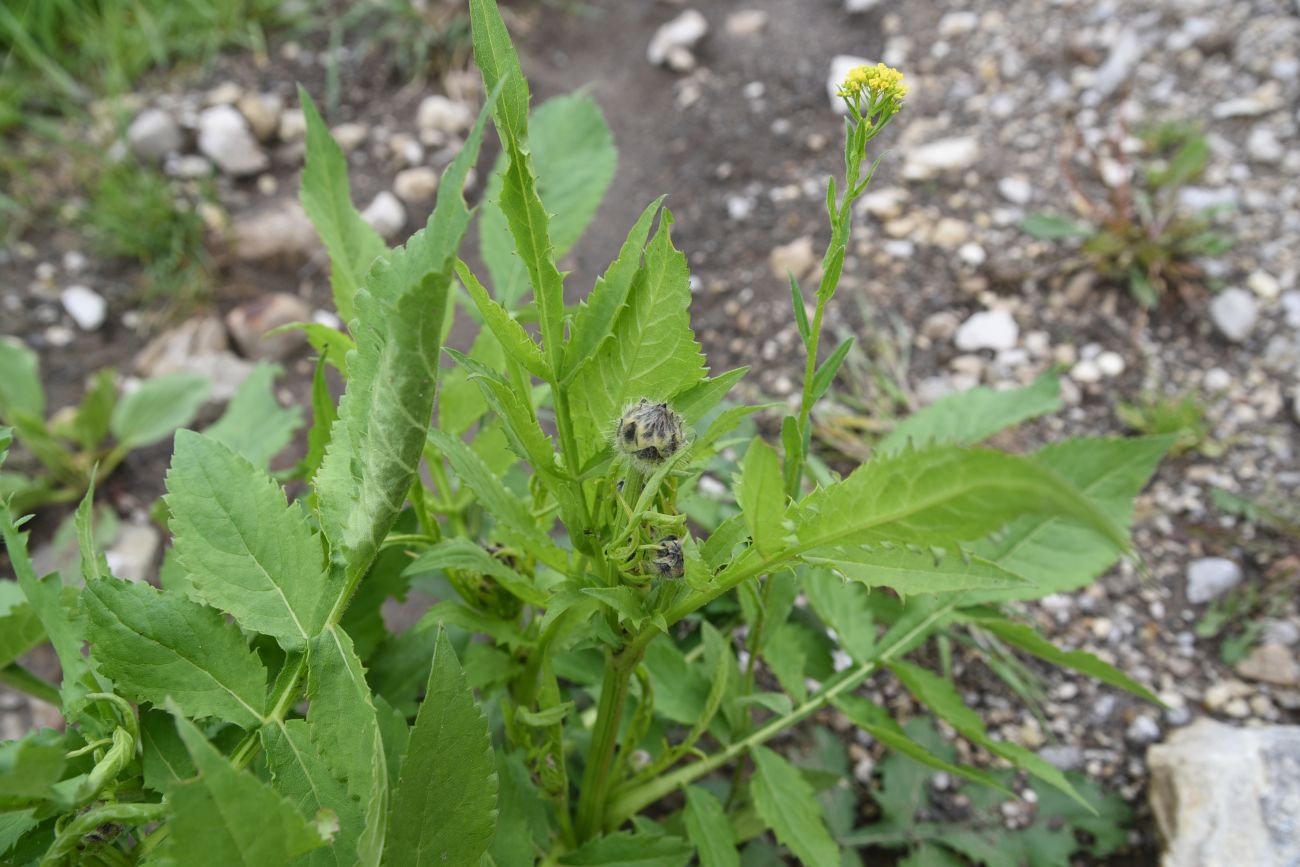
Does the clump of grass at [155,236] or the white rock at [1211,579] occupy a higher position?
the clump of grass at [155,236]

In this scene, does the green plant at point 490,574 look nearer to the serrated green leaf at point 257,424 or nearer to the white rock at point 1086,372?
the serrated green leaf at point 257,424

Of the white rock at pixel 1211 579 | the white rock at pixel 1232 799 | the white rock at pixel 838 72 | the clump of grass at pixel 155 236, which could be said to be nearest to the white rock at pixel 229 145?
the clump of grass at pixel 155 236

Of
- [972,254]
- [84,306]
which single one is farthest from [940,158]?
[84,306]

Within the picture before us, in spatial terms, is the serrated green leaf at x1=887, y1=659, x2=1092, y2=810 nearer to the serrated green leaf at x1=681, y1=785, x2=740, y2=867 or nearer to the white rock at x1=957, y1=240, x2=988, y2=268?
the serrated green leaf at x1=681, y1=785, x2=740, y2=867

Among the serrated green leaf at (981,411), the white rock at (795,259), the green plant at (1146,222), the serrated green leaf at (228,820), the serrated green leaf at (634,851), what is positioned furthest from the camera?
the white rock at (795,259)

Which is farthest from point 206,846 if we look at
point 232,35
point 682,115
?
point 232,35

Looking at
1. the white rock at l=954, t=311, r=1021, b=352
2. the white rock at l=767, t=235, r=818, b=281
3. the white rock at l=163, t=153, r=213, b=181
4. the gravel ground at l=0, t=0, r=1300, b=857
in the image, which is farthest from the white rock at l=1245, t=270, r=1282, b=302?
the white rock at l=163, t=153, r=213, b=181

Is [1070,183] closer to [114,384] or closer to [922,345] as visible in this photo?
[922,345]
